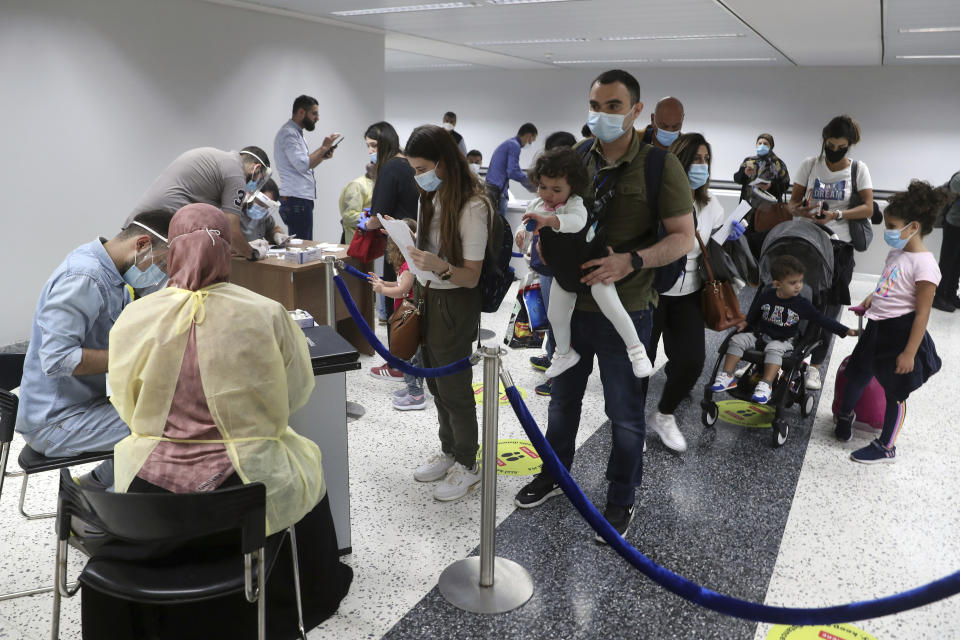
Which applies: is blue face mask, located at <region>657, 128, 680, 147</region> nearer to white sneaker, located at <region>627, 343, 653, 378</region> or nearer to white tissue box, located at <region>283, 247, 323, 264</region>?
white sneaker, located at <region>627, 343, 653, 378</region>

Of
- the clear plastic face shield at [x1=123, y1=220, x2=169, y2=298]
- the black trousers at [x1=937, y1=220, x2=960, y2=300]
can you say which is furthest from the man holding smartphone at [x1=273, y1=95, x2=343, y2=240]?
the black trousers at [x1=937, y1=220, x2=960, y2=300]

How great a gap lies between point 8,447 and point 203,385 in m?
1.08

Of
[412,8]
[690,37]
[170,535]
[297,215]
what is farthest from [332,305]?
[690,37]

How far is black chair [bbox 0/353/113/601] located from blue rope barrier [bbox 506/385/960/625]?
1.43 metres

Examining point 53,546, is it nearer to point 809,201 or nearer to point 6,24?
point 6,24

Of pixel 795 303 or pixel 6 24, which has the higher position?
pixel 6 24

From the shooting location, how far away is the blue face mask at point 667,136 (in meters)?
3.31

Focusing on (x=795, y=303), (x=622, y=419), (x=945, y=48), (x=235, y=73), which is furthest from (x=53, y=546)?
(x=945, y=48)

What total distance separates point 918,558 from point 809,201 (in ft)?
8.15

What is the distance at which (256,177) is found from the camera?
13.3ft

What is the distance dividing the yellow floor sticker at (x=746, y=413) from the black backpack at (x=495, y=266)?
1.82m

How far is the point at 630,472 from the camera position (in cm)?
272

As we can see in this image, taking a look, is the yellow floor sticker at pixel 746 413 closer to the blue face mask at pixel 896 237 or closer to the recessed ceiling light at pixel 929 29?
the blue face mask at pixel 896 237

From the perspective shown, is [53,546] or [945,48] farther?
[945,48]
